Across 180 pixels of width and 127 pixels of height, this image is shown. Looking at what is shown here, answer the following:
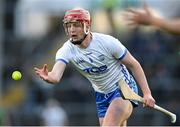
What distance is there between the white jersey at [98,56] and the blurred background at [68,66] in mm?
7238

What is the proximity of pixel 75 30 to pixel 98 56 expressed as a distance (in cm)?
50

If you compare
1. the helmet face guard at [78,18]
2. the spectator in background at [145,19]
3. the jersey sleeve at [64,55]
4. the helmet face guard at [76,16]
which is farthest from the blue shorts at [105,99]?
the spectator in background at [145,19]

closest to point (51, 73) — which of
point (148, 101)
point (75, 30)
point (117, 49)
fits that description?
point (75, 30)

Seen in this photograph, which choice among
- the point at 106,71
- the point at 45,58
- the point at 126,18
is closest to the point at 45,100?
the point at 45,58

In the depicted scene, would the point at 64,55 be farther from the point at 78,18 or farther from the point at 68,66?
the point at 68,66

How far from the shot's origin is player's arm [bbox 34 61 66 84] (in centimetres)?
1084

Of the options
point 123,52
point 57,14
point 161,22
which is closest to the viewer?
point 161,22

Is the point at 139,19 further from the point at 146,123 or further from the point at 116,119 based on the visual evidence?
the point at 146,123

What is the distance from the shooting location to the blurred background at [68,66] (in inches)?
787

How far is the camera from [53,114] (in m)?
20.8

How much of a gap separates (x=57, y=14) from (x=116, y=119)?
10.1 m

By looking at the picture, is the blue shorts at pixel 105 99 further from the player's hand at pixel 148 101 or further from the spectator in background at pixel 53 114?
the spectator in background at pixel 53 114

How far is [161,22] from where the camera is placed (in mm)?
8898

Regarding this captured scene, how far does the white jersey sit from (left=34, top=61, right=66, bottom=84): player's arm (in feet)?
0.36
